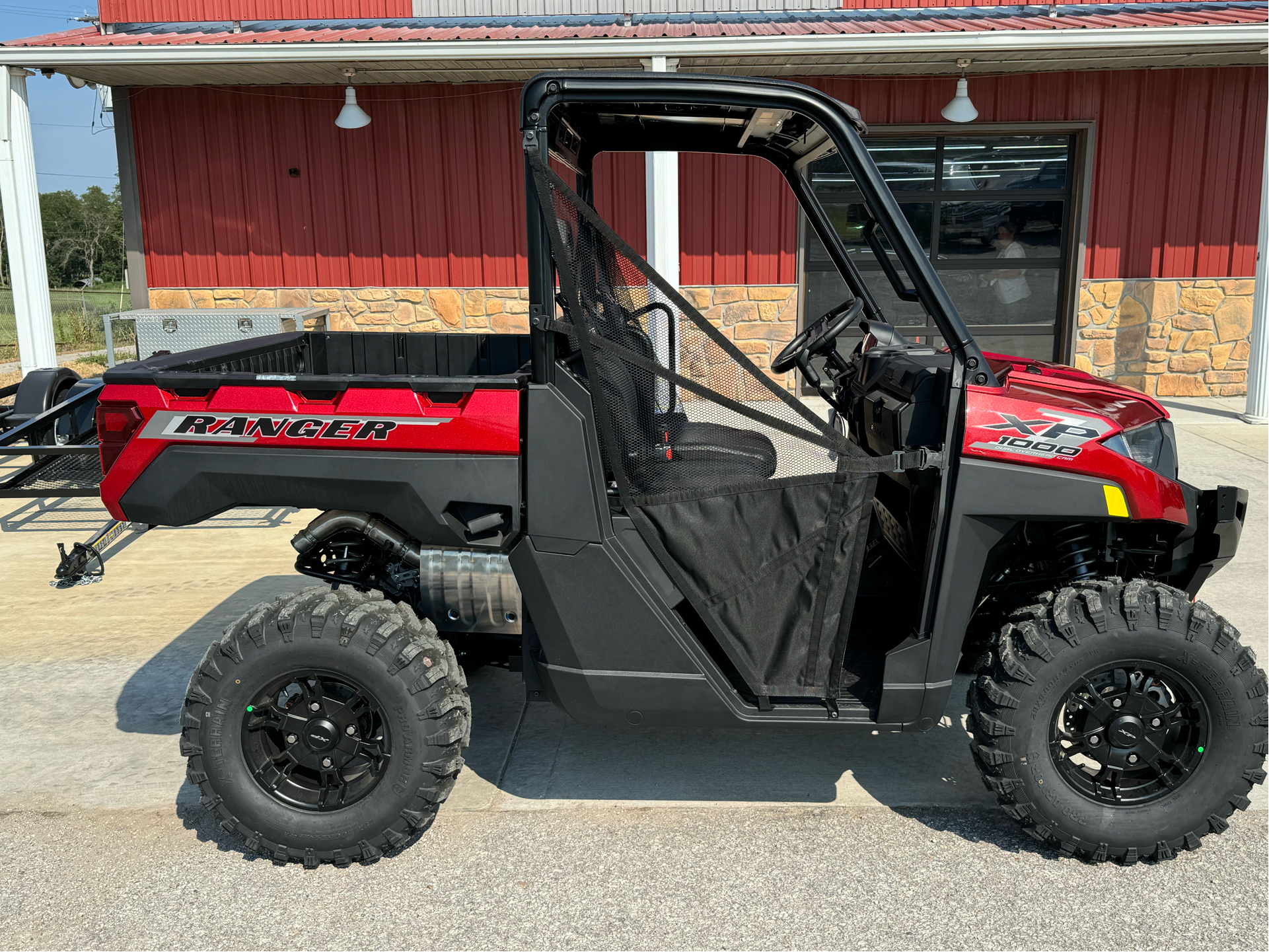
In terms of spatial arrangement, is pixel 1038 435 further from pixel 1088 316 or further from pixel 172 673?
pixel 1088 316

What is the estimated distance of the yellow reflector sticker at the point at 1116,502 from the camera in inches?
109

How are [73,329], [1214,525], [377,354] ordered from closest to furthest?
[1214,525] → [377,354] → [73,329]

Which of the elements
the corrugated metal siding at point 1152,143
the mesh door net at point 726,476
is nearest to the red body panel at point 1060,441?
the mesh door net at point 726,476

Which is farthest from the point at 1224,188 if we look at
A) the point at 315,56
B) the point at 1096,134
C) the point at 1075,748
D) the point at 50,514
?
the point at 50,514

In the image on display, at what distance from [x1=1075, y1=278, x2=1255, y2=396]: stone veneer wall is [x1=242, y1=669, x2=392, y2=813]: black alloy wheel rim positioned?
9.78m

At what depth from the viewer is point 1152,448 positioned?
290cm

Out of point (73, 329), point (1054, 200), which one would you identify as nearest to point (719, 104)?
point (1054, 200)

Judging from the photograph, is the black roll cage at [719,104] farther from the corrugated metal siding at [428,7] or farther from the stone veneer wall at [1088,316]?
the corrugated metal siding at [428,7]

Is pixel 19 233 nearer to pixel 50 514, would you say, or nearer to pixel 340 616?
pixel 50 514

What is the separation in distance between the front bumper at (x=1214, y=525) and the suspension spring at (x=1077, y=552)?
0.91 ft

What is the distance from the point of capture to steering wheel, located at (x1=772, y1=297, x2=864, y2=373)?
11.2ft

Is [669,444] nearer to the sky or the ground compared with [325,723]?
nearer to the sky

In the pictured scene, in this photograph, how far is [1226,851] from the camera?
2.98 meters

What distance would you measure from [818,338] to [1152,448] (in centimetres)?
113
